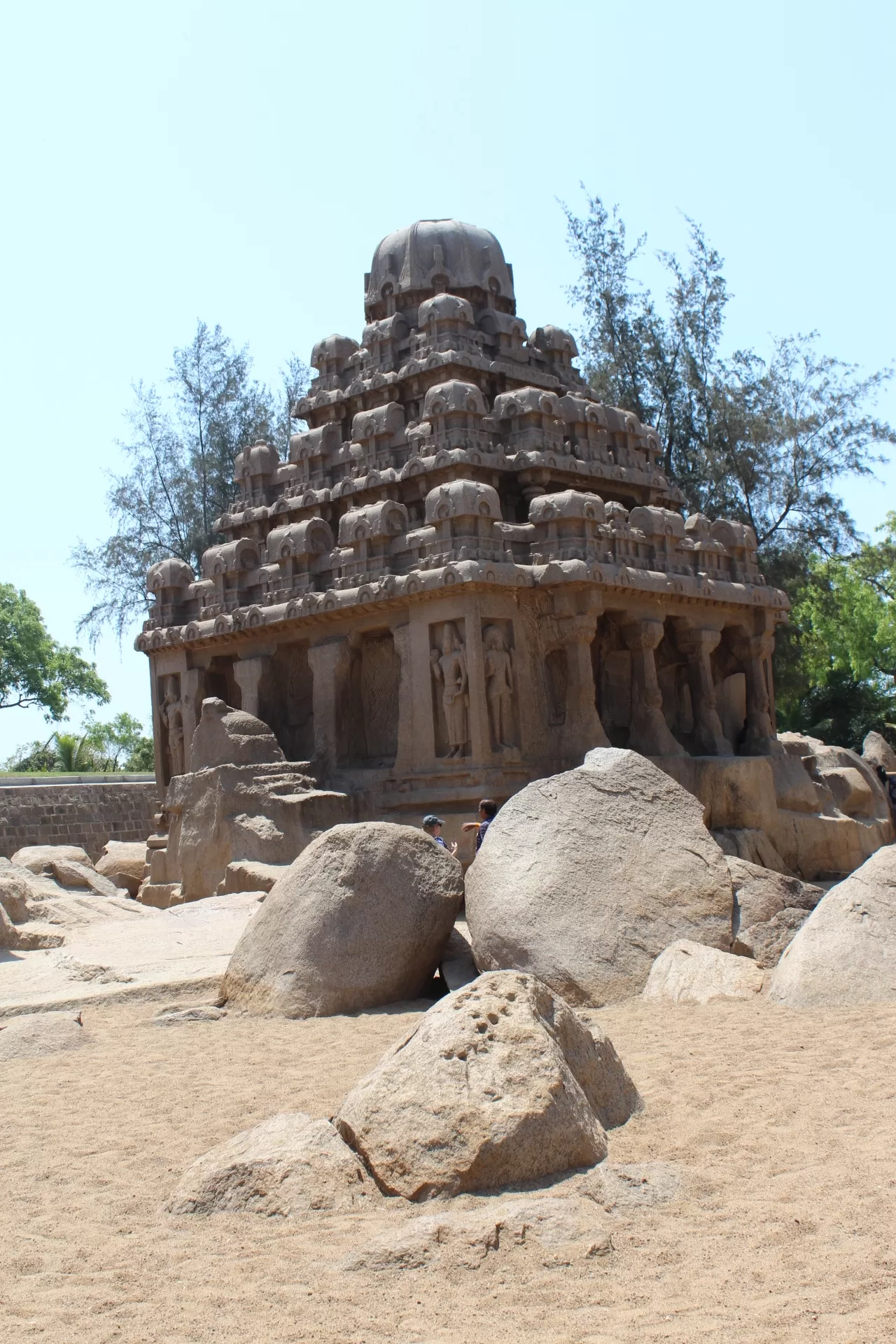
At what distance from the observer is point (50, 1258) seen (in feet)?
14.3

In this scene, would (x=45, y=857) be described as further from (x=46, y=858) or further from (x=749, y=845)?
(x=749, y=845)

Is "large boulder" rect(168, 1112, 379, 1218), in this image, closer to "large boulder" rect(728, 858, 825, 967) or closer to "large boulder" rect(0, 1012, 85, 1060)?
"large boulder" rect(0, 1012, 85, 1060)

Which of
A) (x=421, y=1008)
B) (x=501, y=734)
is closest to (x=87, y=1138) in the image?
(x=421, y=1008)

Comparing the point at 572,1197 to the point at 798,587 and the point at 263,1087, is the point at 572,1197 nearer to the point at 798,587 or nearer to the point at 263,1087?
the point at 263,1087

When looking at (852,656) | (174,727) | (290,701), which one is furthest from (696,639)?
(852,656)

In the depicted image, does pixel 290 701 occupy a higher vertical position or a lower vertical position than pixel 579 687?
higher

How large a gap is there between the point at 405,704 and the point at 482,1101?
10636 mm

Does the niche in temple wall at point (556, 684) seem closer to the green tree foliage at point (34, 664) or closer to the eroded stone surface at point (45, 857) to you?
the eroded stone surface at point (45, 857)

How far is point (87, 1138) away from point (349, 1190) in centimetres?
159

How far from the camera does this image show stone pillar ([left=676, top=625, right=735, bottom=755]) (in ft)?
57.6

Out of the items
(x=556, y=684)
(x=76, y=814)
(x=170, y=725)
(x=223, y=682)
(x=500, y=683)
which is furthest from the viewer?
(x=76, y=814)

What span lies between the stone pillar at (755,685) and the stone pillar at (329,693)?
5616 mm

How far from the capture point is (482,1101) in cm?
483

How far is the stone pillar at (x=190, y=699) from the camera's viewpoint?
18.9m
